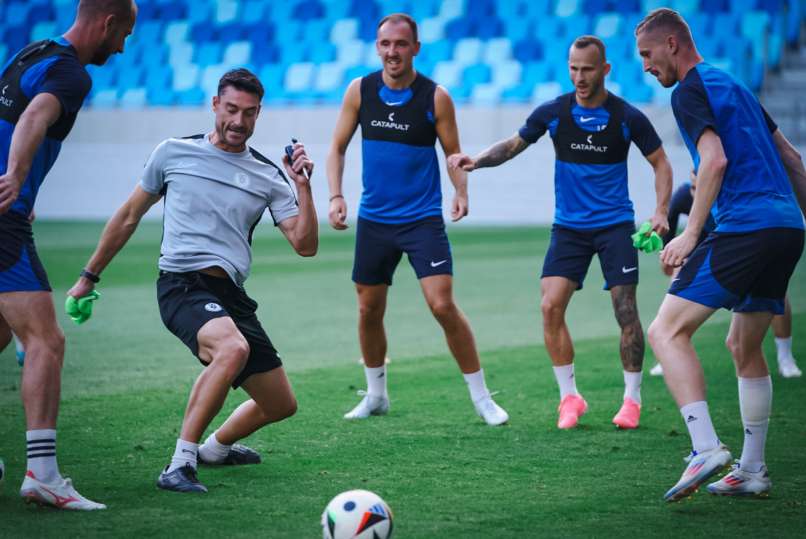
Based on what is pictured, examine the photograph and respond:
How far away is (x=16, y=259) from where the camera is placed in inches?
198

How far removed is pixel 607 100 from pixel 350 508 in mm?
4152

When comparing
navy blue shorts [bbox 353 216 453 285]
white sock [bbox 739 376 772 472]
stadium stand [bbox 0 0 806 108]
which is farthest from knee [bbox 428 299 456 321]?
stadium stand [bbox 0 0 806 108]

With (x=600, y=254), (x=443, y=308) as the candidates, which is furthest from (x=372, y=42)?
(x=443, y=308)

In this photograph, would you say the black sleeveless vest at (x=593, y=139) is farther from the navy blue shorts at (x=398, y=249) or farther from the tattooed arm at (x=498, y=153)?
the navy blue shorts at (x=398, y=249)

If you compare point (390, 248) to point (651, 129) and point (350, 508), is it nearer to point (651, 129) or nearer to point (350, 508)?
point (651, 129)

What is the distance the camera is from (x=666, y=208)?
7363 millimetres

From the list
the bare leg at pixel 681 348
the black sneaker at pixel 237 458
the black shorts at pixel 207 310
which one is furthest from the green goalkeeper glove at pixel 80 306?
the bare leg at pixel 681 348

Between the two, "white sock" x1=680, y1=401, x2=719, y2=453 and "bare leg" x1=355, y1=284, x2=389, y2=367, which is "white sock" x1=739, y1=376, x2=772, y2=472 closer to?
"white sock" x1=680, y1=401, x2=719, y2=453

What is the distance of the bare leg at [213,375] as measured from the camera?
5.31 meters

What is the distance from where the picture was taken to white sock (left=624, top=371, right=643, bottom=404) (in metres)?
7.21

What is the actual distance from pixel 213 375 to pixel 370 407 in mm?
2251

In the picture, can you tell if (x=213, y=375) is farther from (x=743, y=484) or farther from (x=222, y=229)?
(x=743, y=484)

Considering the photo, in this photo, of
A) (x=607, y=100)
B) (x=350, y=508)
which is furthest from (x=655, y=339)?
(x=607, y=100)

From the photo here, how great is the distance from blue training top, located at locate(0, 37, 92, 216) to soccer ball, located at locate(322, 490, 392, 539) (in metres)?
1.93
